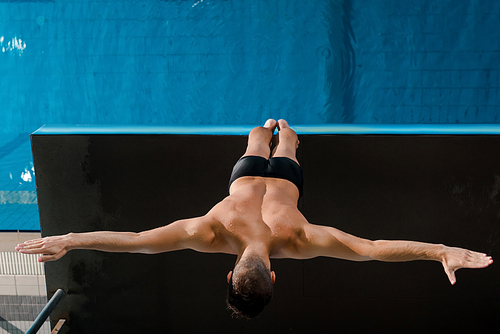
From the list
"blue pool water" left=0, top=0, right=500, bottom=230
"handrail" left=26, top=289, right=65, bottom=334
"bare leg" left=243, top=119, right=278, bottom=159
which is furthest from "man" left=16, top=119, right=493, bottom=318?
"blue pool water" left=0, top=0, right=500, bottom=230

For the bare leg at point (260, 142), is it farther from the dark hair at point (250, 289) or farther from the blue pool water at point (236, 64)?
the blue pool water at point (236, 64)

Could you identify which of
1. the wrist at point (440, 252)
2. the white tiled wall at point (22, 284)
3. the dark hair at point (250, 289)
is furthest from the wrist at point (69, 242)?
the white tiled wall at point (22, 284)

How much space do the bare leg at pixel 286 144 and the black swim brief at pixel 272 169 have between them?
0.22ft

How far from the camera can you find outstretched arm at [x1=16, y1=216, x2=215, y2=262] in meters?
1.79

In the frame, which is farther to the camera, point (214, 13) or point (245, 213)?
point (214, 13)

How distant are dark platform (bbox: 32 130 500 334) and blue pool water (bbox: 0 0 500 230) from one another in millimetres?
3094

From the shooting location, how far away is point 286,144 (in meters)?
2.61

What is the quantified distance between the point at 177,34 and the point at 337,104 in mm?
2714

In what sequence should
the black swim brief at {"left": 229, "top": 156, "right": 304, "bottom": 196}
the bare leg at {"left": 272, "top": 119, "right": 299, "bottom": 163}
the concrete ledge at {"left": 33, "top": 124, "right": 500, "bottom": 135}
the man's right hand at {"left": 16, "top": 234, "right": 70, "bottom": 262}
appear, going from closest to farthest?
1. the man's right hand at {"left": 16, "top": 234, "right": 70, "bottom": 262}
2. the black swim brief at {"left": 229, "top": 156, "right": 304, "bottom": 196}
3. the bare leg at {"left": 272, "top": 119, "right": 299, "bottom": 163}
4. the concrete ledge at {"left": 33, "top": 124, "right": 500, "bottom": 135}

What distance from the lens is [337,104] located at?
5.80m

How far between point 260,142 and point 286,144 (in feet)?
0.61

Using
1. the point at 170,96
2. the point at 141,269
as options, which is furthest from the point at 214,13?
the point at 141,269

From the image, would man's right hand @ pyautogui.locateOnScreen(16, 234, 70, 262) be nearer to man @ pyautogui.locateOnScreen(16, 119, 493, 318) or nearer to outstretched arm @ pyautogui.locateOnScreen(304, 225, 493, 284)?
man @ pyautogui.locateOnScreen(16, 119, 493, 318)

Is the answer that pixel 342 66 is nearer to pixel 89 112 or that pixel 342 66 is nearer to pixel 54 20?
pixel 89 112
